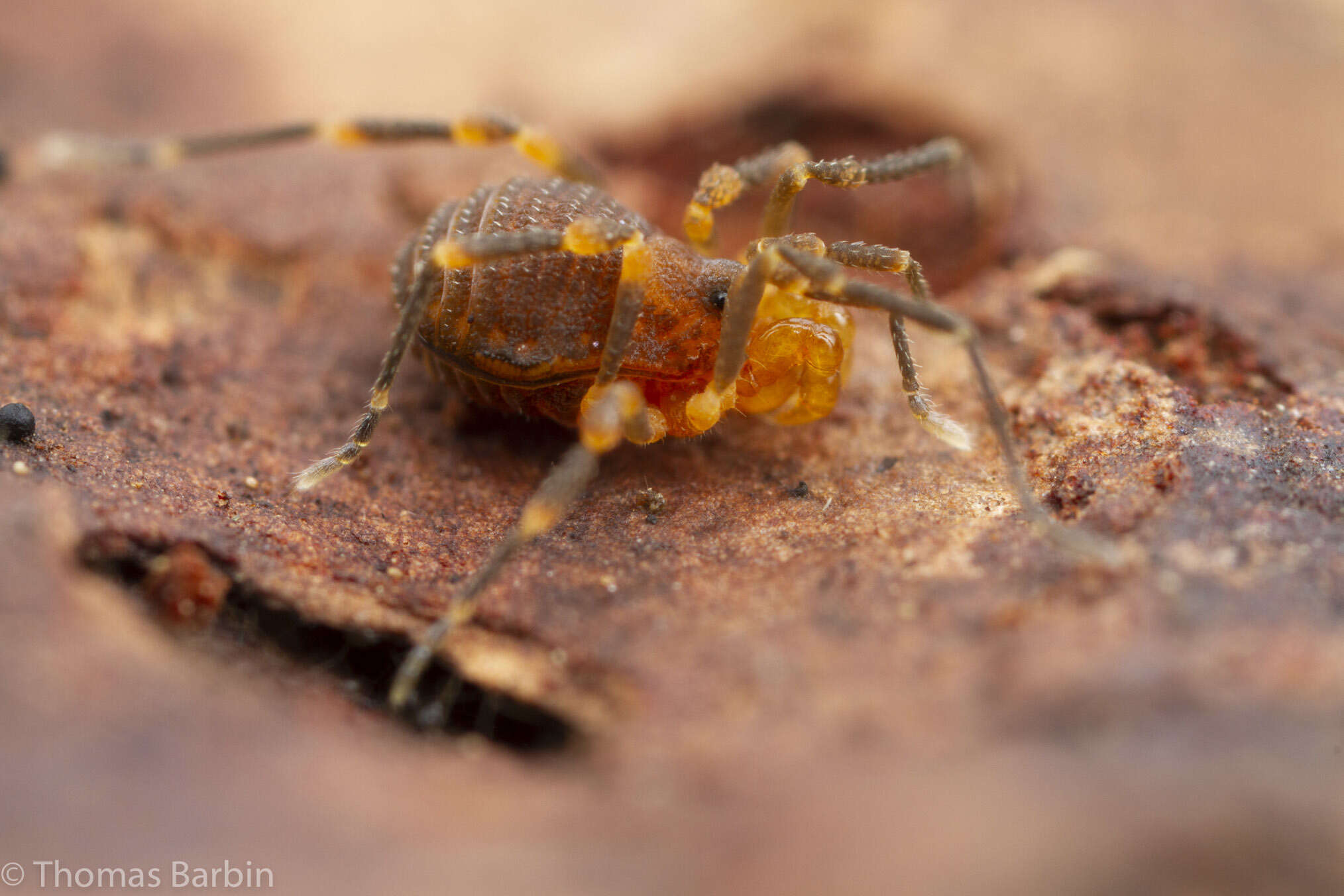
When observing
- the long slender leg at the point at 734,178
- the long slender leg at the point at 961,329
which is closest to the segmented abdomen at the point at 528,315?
the long slender leg at the point at 734,178

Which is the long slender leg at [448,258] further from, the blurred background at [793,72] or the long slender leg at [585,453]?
the blurred background at [793,72]

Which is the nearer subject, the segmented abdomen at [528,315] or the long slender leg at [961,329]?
the long slender leg at [961,329]

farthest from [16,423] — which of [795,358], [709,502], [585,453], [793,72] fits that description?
[793,72]

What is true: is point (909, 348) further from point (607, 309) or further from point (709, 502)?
point (607, 309)

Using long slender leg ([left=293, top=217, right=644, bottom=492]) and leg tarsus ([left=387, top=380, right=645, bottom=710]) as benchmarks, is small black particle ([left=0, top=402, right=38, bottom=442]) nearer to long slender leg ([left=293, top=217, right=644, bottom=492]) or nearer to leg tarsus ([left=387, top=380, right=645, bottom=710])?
long slender leg ([left=293, top=217, right=644, bottom=492])

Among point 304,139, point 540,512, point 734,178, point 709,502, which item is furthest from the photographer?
point 734,178

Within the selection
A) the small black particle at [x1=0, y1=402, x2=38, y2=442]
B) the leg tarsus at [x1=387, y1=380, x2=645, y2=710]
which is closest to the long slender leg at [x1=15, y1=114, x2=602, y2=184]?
the small black particle at [x1=0, y1=402, x2=38, y2=442]

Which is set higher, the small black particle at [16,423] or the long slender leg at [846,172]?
the long slender leg at [846,172]
